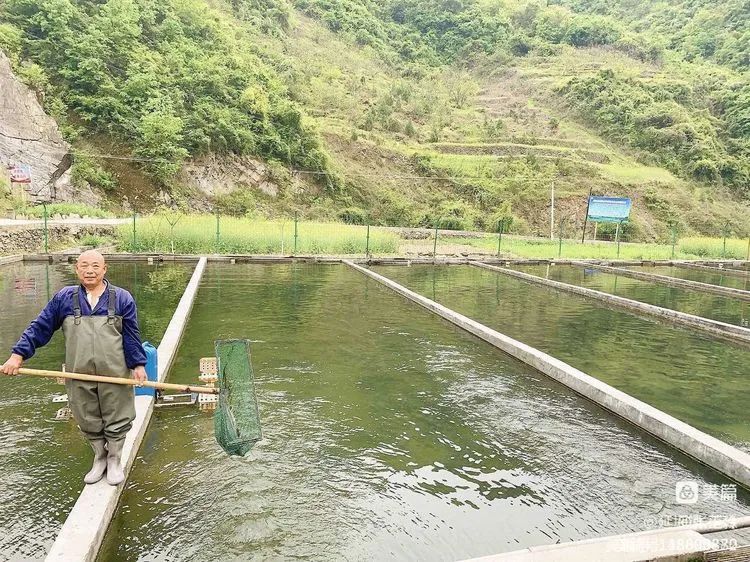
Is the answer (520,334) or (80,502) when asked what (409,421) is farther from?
(520,334)

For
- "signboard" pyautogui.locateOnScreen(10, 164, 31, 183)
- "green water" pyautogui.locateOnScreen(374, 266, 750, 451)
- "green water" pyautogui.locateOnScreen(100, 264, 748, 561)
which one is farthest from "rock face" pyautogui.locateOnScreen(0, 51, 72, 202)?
"green water" pyautogui.locateOnScreen(100, 264, 748, 561)

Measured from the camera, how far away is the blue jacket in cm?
298

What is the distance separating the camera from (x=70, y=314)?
2.98 m

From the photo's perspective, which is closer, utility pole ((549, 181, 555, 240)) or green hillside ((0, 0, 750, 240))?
green hillside ((0, 0, 750, 240))

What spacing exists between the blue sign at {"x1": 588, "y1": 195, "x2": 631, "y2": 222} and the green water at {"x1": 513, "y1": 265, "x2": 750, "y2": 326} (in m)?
6.30

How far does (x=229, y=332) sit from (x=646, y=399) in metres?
5.43

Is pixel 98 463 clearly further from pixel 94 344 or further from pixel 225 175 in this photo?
pixel 225 175

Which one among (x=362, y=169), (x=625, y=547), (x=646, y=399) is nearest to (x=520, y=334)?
(x=646, y=399)

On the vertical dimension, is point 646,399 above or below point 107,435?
below

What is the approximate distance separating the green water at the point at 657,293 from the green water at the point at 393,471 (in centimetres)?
696

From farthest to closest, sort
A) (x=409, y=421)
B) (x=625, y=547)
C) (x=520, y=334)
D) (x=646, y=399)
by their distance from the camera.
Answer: (x=520, y=334) < (x=646, y=399) < (x=409, y=421) < (x=625, y=547)

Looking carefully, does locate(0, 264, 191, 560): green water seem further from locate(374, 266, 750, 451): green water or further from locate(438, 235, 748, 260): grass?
locate(438, 235, 748, 260): grass

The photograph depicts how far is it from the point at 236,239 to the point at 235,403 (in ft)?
49.6

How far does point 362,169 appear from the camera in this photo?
36031 mm
